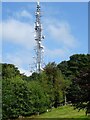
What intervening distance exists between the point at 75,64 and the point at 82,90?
4873cm

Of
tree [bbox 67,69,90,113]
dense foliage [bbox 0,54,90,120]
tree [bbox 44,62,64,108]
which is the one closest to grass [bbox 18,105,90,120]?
dense foliage [bbox 0,54,90,120]

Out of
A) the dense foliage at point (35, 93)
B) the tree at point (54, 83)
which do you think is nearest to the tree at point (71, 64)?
the tree at point (54, 83)

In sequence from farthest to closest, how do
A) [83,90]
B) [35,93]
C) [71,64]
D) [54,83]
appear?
[71,64], [54,83], [35,93], [83,90]

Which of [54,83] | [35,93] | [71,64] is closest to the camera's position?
[35,93]

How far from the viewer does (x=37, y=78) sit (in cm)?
5512

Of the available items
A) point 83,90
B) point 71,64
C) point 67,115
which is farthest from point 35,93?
point 71,64

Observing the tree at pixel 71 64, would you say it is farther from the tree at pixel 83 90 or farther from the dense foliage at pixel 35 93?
the tree at pixel 83 90

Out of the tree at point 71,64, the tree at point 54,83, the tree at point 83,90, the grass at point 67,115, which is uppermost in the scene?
the tree at point 71,64

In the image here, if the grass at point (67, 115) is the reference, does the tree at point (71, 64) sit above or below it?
above

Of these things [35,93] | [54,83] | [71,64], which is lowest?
[35,93]

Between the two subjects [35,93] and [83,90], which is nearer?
[83,90]

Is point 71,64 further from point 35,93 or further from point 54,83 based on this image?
point 35,93

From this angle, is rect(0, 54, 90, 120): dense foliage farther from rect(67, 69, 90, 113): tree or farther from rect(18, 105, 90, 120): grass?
rect(67, 69, 90, 113): tree

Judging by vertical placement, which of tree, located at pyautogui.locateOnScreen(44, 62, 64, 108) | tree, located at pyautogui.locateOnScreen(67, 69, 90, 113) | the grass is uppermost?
tree, located at pyautogui.locateOnScreen(44, 62, 64, 108)
